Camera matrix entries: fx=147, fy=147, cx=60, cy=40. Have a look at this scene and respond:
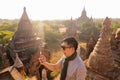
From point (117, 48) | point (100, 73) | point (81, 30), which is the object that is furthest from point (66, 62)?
point (81, 30)

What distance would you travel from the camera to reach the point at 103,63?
11.0 meters

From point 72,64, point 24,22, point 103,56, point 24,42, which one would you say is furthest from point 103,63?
point 24,22

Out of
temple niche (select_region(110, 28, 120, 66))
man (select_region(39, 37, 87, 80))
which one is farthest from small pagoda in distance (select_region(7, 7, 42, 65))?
man (select_region(39, 37, 87, 80))

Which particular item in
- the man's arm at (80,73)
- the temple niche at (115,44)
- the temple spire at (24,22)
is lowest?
the temple niche at (115,44)

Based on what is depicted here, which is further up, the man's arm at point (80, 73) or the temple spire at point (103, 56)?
the man's arm at point (80, 73)

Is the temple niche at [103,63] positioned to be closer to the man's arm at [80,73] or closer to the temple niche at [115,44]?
the temple niche at [115,44]

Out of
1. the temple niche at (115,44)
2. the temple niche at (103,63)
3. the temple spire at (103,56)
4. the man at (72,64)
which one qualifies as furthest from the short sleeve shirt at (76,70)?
the temple niche at (115,44)

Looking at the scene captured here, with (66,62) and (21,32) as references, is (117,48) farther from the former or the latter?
(66,62)

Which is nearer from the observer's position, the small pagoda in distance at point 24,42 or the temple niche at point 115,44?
the temple niche at point 115,44

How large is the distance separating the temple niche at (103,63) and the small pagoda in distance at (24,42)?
10044mm

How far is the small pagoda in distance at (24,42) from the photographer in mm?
19438

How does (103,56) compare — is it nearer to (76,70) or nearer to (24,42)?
(76,70)

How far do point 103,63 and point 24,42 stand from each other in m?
12.5

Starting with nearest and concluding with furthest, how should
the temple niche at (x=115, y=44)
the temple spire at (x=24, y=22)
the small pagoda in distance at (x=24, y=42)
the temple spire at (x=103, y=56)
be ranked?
the temple spire at (x=103, y=56), the temple niche at (x=115, y=44), the small pagoda in distance at (x=24, y=42), the temple spire at (x=24, y=22)
